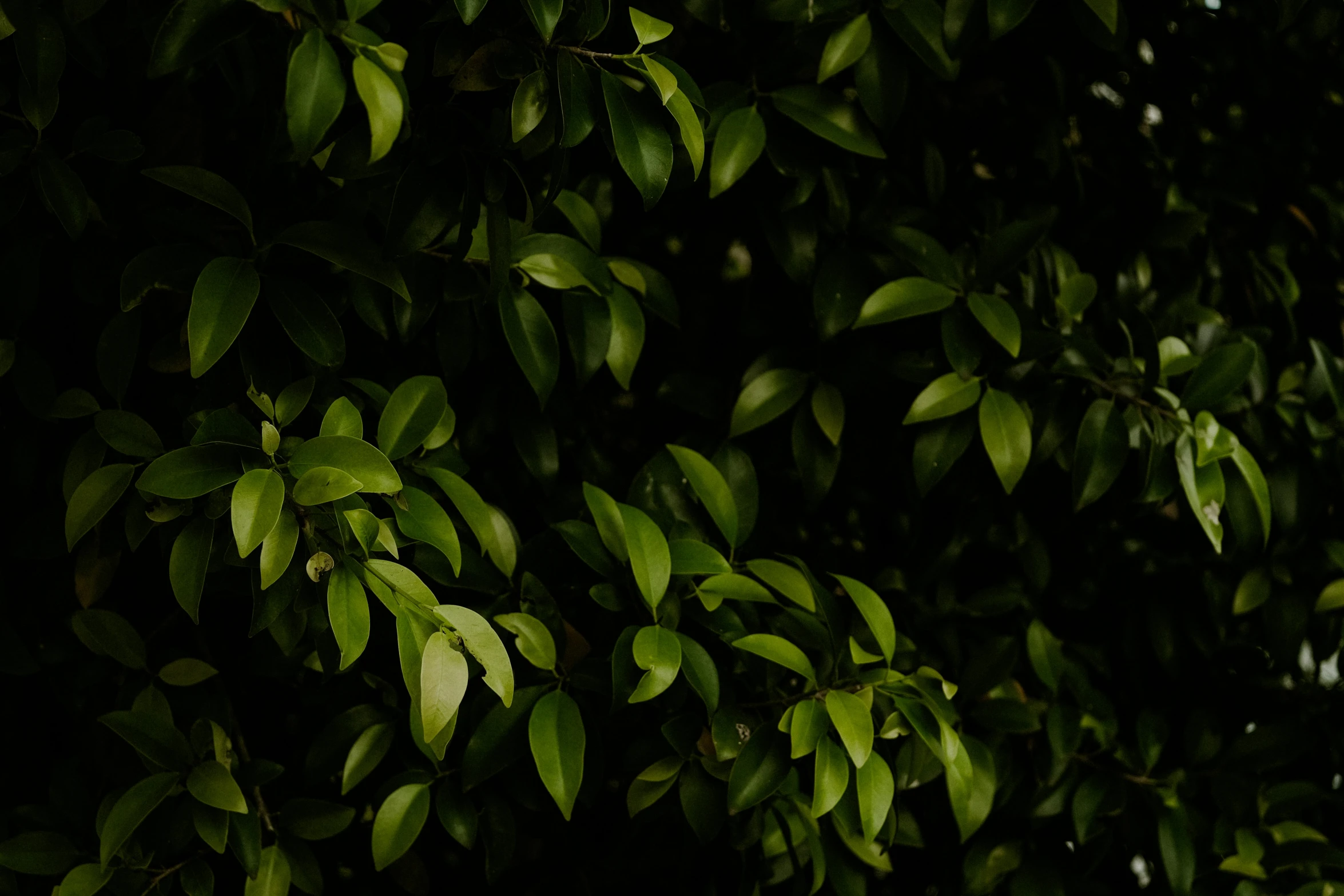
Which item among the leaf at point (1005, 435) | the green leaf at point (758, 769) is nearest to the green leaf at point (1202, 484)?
the leaf at point (1005, 435)

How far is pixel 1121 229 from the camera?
4.43ft

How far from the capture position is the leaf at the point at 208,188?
0.77 m

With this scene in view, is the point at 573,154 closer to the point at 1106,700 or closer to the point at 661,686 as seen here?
the point at 661,686

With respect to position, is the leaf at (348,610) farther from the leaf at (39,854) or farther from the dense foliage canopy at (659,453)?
the leaf at (39,854)

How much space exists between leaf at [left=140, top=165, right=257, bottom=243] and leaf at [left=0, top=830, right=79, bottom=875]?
22.2 inches

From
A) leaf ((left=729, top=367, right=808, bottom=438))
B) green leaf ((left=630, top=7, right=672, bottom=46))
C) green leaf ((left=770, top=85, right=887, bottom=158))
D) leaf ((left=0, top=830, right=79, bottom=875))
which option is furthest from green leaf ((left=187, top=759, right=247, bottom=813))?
green leaf ((left=770, top=85, right=887, bottom=158))

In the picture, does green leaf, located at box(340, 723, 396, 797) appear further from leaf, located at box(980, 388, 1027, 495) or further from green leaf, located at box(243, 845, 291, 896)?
leaf, located at box(980, 388, 1027, 495)

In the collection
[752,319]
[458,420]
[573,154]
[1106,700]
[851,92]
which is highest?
[851,92]

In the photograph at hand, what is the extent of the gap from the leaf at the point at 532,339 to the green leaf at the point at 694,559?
7.3 inches

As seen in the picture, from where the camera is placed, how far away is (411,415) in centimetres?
85

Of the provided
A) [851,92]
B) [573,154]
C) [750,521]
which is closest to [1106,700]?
[750,521]

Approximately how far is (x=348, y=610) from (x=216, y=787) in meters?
0.27

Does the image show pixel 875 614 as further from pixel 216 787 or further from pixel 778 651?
pixel 216 787

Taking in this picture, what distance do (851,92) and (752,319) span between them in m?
0.28
